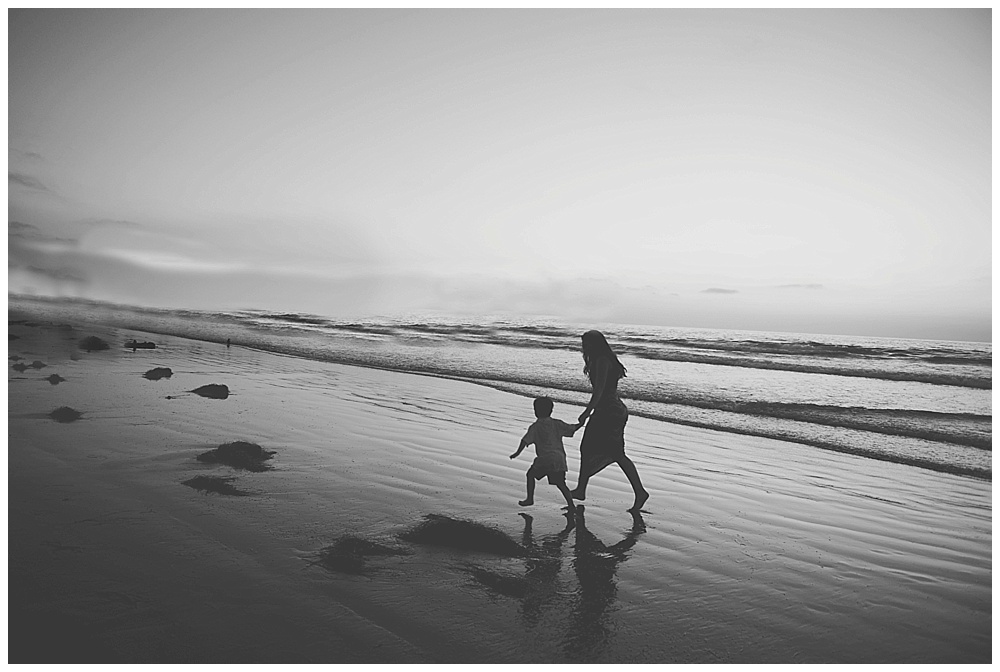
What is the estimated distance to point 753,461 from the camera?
7.95m

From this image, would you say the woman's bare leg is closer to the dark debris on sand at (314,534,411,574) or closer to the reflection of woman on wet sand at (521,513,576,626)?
the reflection of woman on wet sand at (521,513,576,626)

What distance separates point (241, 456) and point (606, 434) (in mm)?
3693

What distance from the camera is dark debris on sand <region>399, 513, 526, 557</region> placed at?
4.12m

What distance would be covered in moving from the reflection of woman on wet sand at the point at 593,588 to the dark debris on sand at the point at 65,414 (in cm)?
622

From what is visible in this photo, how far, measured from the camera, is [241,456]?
6023mm

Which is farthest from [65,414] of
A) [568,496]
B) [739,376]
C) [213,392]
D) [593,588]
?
[739,376]

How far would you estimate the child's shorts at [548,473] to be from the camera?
5117 millimetres

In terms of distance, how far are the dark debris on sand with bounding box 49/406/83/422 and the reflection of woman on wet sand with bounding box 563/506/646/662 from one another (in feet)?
20.4

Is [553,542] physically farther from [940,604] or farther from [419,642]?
[940,604]

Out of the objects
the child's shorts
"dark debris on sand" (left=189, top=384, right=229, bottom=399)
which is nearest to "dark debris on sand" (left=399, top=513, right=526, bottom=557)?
the child's shorts

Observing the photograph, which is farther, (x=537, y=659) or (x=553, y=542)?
(x=553, y=542)

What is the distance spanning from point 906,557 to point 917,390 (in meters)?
15.7

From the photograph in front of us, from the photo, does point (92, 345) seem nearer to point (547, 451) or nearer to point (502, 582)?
point (547, 451)

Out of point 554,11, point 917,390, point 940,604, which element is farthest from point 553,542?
point 917,390
